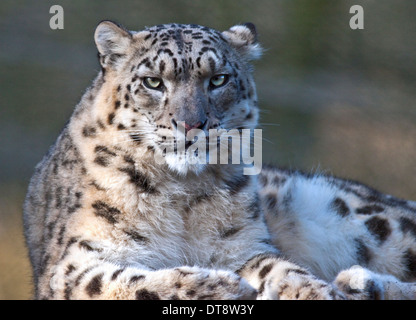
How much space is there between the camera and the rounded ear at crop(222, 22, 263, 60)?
448cm

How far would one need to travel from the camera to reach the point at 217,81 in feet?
13.5

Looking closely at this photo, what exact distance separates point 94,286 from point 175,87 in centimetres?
111

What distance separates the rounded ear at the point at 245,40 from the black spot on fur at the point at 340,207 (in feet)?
3.67

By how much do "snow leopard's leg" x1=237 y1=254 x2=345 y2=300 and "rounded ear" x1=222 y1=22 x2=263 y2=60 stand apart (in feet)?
3.98

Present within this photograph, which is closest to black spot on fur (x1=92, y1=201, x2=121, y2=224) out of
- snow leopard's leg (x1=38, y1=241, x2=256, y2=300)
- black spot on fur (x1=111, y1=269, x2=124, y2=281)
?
snow leopard's leg (x1=38, y1=241, x2=256, y2=300)

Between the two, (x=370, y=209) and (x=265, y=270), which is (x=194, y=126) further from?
(x=370, y=209)

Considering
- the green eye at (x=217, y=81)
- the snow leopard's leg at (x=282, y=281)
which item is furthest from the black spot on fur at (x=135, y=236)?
the green eye at (x=217, y=81)

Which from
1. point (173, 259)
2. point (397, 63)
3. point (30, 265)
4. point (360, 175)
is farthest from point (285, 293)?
point (397, 63)

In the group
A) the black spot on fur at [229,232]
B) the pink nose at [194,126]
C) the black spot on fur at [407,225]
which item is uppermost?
the pink nose at [194,126]

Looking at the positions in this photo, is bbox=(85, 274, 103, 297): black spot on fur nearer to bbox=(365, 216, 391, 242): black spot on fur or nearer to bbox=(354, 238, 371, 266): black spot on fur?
bbox=(354, 238, 371, 266): black spot on fur

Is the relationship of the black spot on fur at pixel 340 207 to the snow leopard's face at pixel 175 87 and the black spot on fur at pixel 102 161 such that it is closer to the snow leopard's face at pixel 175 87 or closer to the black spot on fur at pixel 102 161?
the snow leopard's face at pixel 175 87

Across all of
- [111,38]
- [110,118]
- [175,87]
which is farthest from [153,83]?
A: [111,38]

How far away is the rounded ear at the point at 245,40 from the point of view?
14.7 feet

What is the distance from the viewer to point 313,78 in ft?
28.5
